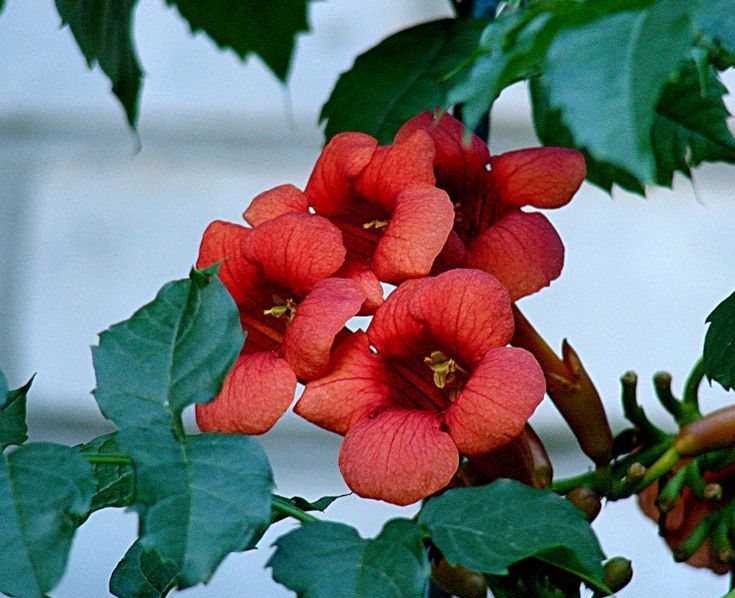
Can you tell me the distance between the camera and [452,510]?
0.76 ft

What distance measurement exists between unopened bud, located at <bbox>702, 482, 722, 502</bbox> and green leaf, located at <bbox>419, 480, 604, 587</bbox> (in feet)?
0.30

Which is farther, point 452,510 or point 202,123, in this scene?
point 202,123

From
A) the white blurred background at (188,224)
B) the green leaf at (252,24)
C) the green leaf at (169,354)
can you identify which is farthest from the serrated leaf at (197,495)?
the white blurred background at (188,224)

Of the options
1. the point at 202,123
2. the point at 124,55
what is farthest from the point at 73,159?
the point at 124,55

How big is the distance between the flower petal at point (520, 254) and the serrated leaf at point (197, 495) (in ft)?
0.29

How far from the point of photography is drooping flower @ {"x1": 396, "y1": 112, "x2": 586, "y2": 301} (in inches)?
10.8

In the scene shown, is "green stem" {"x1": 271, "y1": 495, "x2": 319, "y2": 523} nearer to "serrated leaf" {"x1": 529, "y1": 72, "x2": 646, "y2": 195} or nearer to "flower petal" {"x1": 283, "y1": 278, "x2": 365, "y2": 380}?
"flower petal" {"x1": 283, "y1": 278, "x2": 365, "y2": 380}

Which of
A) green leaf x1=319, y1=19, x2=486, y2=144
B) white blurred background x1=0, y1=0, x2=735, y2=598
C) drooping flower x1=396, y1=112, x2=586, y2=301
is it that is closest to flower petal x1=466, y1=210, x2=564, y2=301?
drooping flower x1=396, y1=112, x2=586, y2=301

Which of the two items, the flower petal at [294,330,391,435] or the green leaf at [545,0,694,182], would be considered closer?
the green leaf at [545,0,694,182]

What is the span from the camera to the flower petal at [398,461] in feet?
0.78

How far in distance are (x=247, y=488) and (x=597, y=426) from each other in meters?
0.13

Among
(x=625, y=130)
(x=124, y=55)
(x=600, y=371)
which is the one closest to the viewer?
(x=625, y=130)

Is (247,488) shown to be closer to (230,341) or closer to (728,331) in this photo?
(230,341)

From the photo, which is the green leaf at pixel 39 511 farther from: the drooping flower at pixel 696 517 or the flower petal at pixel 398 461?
the drooping flower at pixel 696 517
